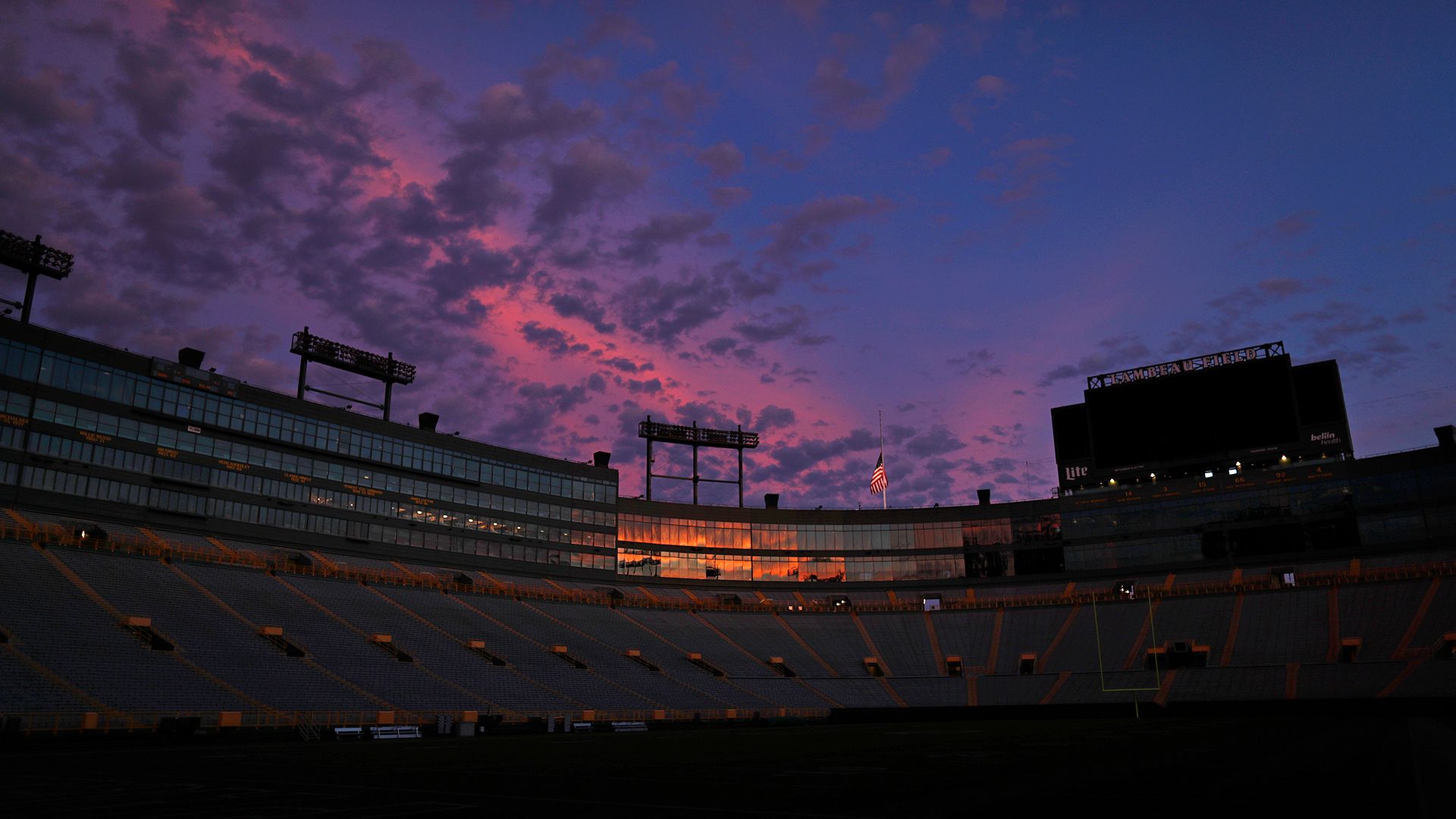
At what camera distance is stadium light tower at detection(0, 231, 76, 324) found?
6300 centimetres

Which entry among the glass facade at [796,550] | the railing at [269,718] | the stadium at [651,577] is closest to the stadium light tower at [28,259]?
the stadium at [651,577]

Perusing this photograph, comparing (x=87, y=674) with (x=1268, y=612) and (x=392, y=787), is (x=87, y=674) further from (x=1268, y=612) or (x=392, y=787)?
(x=1268, y=612)

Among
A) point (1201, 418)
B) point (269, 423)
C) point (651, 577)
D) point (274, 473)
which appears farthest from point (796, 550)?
point (269, 423)

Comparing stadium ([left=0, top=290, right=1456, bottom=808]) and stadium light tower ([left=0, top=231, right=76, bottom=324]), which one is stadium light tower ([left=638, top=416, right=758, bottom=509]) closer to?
stadium ([left=0, top=290, right=1456, bottom=808])

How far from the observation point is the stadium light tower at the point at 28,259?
63.0 metres

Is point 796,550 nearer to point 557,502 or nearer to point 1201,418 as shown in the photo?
point 557,502

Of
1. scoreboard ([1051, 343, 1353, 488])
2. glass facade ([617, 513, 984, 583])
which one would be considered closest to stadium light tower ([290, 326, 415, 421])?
glass facade ([617, 513, 984, 583])

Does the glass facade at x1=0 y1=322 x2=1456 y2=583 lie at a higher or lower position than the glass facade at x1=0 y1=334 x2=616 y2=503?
lower

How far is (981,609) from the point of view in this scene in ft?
293

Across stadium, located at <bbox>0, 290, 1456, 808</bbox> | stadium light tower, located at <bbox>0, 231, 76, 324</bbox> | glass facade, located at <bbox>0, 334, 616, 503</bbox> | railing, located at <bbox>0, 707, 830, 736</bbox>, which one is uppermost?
stadium light tower, located at <bbox>0, 231, 76, 324</bbox>

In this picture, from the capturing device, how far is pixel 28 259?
6359cm

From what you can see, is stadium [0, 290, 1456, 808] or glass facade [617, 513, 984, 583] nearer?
stadium [0, 290, 1456, 808]

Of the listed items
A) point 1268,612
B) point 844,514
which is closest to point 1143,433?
point 1268,612

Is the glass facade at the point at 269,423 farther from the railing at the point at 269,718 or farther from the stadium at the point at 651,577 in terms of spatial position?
the railing at the point at 269,718
